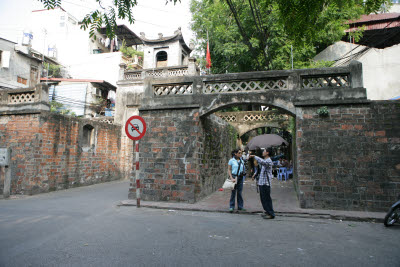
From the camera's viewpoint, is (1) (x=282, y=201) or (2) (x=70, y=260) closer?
(2) (x=70, y=260)

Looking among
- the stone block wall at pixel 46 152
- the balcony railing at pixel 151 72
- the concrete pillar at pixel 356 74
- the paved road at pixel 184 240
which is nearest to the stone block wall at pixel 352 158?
the concrete pillar at pixel 356 74

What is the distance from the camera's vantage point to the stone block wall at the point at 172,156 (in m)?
7.36

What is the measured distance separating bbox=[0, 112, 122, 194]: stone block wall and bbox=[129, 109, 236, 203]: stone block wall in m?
4.28

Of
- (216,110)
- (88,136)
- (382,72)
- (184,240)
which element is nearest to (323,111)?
(216,110)

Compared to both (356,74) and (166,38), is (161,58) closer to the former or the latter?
(166,38)

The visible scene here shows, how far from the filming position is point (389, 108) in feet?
21.0

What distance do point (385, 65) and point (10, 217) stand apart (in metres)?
17.9

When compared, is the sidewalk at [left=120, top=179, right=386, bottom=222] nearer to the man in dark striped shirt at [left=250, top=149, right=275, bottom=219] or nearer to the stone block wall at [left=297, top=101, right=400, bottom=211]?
the stone block wall at [left=297, top=101, right=400, bottom=211]

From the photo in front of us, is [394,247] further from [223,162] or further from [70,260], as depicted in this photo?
[223,162]

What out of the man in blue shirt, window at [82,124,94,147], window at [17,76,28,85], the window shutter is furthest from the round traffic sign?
window at [17,76,28,85]

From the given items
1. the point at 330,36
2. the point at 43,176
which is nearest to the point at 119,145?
the point at 43,176

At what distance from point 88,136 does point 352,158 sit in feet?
37.2

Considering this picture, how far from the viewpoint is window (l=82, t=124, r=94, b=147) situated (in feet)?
40.3

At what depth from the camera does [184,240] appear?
4.13m
